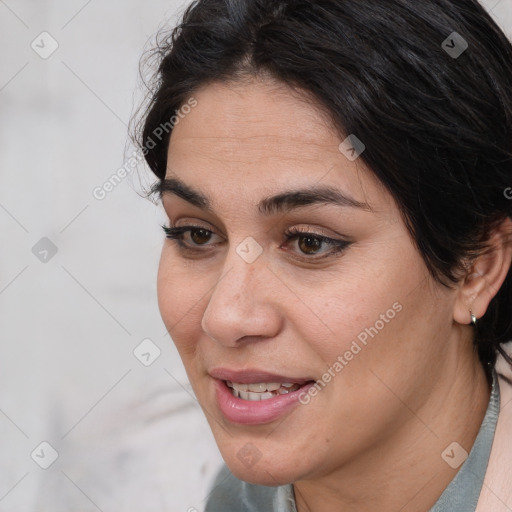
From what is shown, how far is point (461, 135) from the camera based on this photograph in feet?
4.14

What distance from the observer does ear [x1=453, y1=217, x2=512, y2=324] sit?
135 cm

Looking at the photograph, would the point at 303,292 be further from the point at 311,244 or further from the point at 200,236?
the point at 200,236

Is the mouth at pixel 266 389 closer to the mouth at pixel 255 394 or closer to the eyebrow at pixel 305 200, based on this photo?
the mouth at pixel 255 394

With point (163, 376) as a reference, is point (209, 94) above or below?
above

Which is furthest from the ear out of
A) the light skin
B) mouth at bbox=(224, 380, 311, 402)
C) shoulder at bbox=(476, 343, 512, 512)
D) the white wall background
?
the white wall background

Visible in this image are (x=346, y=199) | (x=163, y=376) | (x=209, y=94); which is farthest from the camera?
(x=163, y=376)

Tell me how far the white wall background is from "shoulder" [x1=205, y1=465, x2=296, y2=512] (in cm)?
70

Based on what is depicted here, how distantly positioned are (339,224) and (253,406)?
303 millimetres

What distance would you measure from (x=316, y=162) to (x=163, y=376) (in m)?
1.45

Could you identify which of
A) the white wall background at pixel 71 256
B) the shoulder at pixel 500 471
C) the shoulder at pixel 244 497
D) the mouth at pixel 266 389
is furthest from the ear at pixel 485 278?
the white wall background at pixel 71 256

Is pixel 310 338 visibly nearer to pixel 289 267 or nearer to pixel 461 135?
pixel 289 267

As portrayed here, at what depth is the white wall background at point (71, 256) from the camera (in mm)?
2557

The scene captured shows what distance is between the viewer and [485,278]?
4.46ft

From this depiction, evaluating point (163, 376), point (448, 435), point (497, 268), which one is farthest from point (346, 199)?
point (163, 376)
